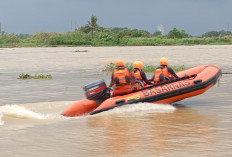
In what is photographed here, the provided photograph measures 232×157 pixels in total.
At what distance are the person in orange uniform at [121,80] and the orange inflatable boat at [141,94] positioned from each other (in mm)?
173

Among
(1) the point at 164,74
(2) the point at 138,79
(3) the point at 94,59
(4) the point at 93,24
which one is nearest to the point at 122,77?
(2) the point at 138,79

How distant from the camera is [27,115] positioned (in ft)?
36.5

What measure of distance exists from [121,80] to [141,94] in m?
0.57

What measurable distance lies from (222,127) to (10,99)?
6.93m

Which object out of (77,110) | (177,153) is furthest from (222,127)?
(77,110)

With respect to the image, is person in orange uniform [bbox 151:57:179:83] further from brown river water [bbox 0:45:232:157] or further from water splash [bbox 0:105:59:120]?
water splash [bbox 0:105:59:120]

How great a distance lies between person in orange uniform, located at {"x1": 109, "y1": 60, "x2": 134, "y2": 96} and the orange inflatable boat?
17 cm

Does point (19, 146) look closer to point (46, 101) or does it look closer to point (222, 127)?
point (222, 127)

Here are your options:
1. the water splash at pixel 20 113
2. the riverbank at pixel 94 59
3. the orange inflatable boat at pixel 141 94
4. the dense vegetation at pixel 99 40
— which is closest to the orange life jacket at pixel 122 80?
the orange inflatable boat at pixel 141 94

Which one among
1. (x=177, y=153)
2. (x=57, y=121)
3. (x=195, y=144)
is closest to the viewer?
(x=177, y=153)

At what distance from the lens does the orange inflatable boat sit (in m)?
11.5

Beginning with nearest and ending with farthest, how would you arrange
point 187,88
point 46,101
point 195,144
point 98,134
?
point 195,144 < point 98,134 < point 187,88 < point 46,101

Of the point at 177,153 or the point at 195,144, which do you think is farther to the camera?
the point at 195,144

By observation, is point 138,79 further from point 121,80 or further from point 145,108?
point 145,108
